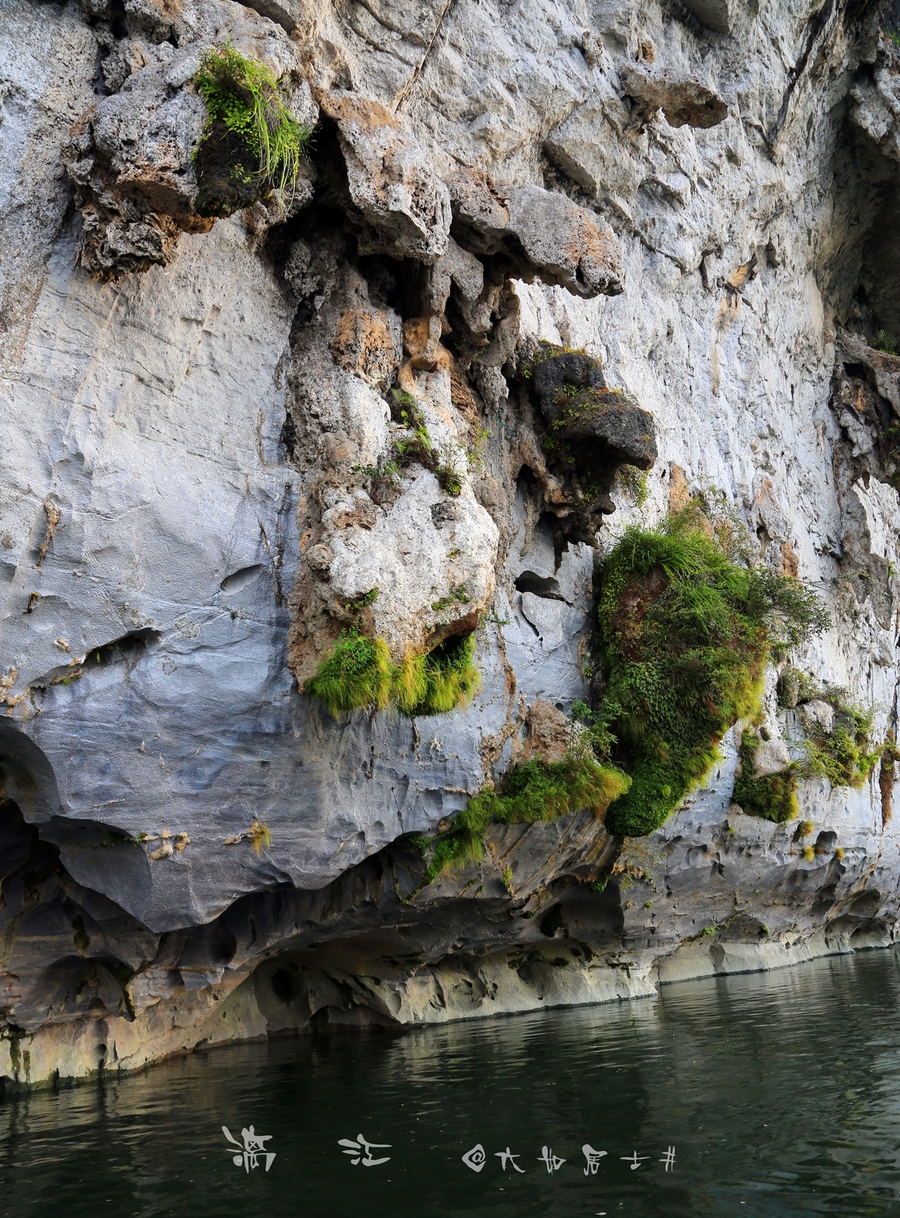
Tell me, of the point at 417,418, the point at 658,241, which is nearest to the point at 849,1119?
the point at 417,418

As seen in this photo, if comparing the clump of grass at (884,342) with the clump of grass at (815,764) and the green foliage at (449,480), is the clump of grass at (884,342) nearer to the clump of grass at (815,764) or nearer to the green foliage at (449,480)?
the clump of grass at (815,764)

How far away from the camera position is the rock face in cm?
873

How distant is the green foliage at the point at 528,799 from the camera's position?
1234cm

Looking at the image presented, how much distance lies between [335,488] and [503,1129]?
645 centimetres

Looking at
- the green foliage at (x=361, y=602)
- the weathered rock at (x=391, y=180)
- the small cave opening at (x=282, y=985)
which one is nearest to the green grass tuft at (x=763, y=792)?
the small cave opening at (x=282, y=985)

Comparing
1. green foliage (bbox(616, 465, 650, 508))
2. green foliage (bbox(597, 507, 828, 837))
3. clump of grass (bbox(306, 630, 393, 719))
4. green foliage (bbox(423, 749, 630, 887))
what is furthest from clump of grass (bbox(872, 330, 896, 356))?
clump of grass (bbox(306, 630, 393, 719))

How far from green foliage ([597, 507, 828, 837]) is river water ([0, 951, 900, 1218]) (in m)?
3.47

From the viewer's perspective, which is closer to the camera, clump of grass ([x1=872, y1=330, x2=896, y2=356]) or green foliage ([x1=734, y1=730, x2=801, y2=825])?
green foliage ([x1=734, y1=730, x2=801, y2=825])

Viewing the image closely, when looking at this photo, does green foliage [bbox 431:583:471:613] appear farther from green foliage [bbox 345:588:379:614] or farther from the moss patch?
the moss patch

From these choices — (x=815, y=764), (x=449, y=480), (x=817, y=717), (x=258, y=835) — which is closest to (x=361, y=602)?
(x=449, y=480)

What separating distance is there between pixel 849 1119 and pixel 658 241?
1596cm

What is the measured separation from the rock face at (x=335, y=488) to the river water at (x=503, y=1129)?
1.92 meters

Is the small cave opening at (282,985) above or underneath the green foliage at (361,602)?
underneath

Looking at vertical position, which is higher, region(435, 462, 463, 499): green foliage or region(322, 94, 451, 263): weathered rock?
region(322, 94, 451, 263): weathered rock
